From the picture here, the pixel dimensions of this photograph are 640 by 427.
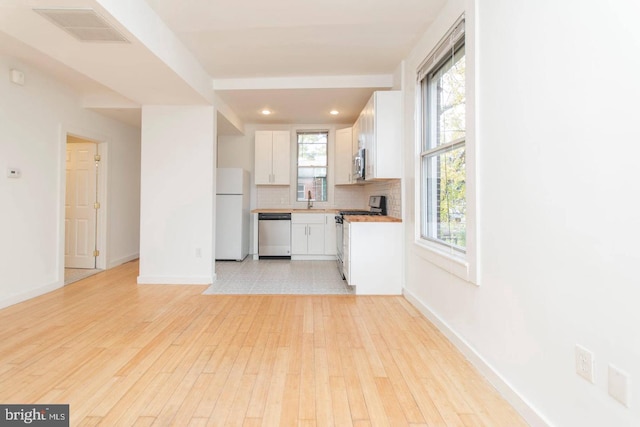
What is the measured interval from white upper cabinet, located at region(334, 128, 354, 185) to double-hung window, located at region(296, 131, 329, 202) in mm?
464

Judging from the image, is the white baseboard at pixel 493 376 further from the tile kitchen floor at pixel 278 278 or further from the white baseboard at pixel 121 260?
the white baseboard at pixel 121 260

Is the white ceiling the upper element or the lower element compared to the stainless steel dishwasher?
upper

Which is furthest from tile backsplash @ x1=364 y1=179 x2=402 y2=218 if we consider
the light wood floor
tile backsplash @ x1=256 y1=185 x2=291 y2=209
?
tile backsplash @ x1=256 y1=185 x2=291 y2=209

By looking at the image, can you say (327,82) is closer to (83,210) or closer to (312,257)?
(312,257)

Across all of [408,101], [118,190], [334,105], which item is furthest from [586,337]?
[118,190]

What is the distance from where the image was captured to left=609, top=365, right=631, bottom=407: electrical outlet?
1.13m

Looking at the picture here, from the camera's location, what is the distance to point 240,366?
84.5 inches

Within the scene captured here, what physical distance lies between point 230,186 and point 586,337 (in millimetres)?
5248

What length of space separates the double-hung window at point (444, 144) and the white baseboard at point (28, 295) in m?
4.24

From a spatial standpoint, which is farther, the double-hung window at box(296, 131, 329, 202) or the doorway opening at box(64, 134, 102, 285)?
the double-hung window at box(296, 131, 329, 202)

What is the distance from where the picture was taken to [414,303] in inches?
134

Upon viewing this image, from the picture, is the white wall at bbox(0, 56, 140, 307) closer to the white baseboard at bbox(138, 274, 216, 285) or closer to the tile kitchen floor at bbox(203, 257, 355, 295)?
the white baseboard at bbox(138, 274, 216, 285)

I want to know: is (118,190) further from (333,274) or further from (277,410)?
(277,410)

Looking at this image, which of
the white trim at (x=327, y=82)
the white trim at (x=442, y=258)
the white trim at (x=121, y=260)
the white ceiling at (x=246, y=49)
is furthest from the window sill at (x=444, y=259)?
the white trim at (x=121, y=260)
